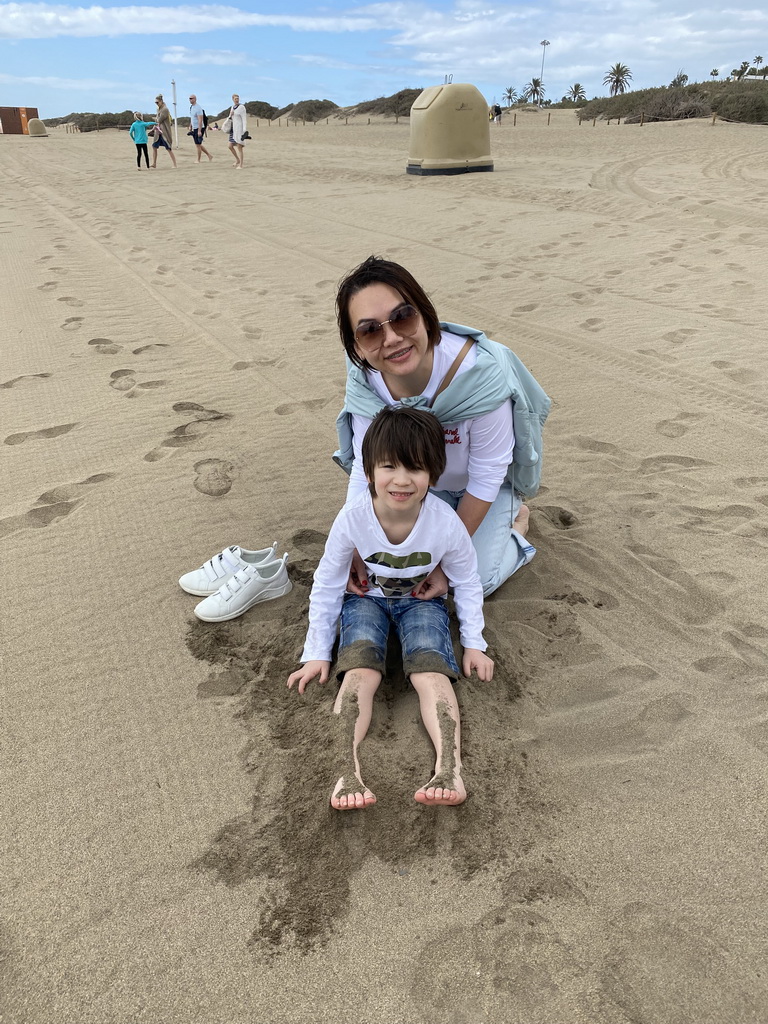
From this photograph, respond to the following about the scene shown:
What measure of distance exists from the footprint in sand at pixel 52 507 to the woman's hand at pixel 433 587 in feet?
6.19

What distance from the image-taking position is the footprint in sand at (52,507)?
3363 mm

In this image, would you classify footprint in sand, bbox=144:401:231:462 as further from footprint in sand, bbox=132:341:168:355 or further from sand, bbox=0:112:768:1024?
footprint in sand, bbox=132:341:168:355

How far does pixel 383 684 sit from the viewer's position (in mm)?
2422

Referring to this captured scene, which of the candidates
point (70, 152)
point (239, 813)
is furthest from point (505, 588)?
point (70, 152)

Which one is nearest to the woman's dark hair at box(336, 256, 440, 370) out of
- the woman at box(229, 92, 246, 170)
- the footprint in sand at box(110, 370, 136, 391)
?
the footprint in sand at box(110, 370, 136, 391)

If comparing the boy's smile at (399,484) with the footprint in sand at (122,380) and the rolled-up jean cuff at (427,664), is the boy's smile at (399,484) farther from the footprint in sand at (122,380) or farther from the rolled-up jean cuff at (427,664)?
the footprint in sand at (122,380)

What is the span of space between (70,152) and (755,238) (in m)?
22.3

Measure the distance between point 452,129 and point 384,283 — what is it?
12248 mm

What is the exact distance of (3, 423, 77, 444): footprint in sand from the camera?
4.11m

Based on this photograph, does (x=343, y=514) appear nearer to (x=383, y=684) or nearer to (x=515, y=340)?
(x=383, y=684)

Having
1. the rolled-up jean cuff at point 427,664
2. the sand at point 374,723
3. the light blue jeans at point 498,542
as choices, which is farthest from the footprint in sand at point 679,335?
the rolled-up jean cuff at point 427,664

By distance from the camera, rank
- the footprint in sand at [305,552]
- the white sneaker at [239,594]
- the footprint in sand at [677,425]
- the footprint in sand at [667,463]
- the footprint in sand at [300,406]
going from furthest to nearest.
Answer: the footprint in sand at [300,406], the footprint in sand at [677,425], the footprint in sand at [667,463], the footprint in sand at [305,552], the white sneaker at [239,594]

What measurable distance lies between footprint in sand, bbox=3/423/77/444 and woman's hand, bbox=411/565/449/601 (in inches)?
106

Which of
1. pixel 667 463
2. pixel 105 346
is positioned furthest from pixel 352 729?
pixel 105 346
